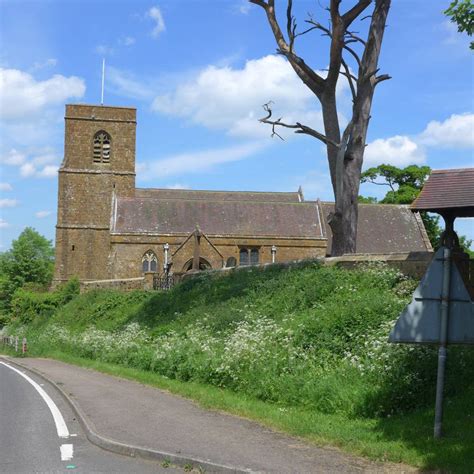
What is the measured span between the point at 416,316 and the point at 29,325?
3876 cm

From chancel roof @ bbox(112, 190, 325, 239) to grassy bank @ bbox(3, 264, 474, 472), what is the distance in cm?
2719

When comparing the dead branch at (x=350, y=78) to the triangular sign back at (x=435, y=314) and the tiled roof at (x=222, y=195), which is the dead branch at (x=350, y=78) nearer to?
the triangular sign back at (x=435, y=314)

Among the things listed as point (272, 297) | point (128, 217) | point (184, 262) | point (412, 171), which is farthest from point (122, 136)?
point (272, 297)

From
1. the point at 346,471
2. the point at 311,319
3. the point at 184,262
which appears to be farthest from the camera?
the point at 184,262

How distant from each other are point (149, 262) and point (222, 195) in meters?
13.8

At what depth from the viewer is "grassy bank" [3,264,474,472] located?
8.62 meters

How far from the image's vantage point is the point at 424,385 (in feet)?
32.4

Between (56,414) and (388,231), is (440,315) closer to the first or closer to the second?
(56,414)

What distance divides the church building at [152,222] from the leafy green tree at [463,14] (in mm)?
38716

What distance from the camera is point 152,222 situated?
169 ft

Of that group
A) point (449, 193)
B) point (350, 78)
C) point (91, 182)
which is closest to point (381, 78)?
point (350, 78)

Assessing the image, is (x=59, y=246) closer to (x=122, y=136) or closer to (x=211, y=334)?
(x=122, y=136)

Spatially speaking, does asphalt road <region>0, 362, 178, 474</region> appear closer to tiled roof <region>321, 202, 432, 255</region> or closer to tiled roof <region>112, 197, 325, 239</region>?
tiled roof <region>112, 197, 325, 239</region>

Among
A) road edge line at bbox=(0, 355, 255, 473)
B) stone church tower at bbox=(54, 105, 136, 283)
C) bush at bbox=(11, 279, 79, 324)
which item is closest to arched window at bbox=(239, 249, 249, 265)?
stone church tower at bbox=(54, 105, 136, 283)
